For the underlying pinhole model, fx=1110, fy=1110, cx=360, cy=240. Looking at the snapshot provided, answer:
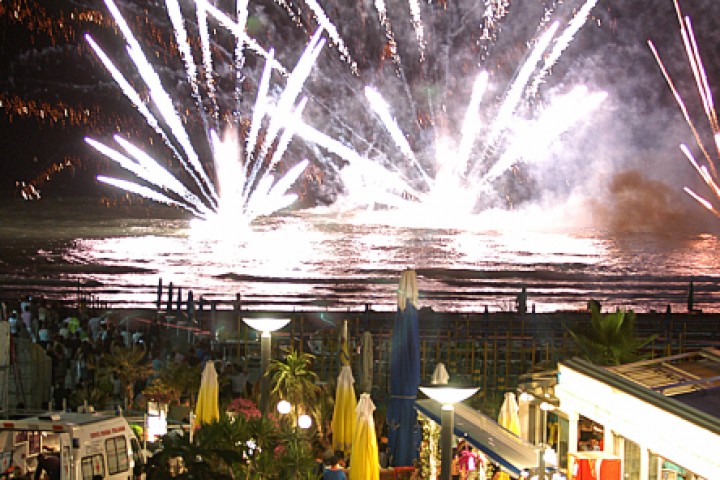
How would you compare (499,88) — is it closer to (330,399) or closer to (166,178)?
(166,178)

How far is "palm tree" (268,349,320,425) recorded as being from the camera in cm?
Answer: 1078

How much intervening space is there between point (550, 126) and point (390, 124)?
7.08 meters

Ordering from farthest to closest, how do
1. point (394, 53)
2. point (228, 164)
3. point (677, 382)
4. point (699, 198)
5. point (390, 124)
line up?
1. point (228, 164)
2. point (699, 198)
3. point (390, 124)
4. point (394, 53)
5. point (677, 382)

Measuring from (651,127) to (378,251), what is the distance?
1269 cm

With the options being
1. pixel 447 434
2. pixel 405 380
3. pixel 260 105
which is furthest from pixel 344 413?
pixel 260 105

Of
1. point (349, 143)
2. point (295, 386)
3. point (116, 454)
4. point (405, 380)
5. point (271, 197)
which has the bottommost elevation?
point (116, 454)

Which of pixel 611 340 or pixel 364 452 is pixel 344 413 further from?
pixel 611 340

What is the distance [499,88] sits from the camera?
140 feet

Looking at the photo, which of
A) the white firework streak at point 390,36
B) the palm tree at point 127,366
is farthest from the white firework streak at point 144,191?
the palm tree at point 127,366

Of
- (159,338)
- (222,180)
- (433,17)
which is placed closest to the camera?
(159,338)

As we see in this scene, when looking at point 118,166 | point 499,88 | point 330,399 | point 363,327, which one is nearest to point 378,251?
point 499,88

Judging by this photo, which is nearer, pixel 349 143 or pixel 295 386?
pixel 295 386

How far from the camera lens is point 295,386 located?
1079cm

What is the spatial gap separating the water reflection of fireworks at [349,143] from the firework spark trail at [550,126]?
7cm
